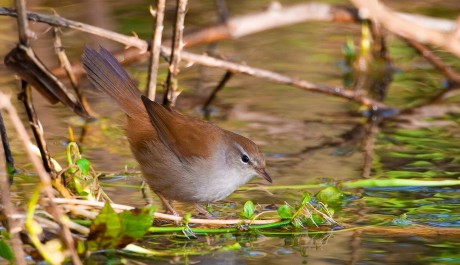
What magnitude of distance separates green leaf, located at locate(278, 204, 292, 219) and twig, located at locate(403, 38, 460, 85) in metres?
3.76

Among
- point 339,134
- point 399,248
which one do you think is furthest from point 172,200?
point 339,134

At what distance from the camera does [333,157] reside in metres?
6.44

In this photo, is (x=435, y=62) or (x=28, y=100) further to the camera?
(x=435, y=62)

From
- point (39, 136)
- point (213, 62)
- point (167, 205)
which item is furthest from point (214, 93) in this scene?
point (39, 136)

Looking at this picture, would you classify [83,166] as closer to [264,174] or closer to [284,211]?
[284,211]

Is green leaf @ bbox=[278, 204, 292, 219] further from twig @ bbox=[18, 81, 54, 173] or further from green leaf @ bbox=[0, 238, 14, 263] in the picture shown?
green leaf @ bbox=[0, 238, 14, 263]

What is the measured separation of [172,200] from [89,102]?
2.76m

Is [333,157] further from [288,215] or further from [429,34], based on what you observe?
[429,34]

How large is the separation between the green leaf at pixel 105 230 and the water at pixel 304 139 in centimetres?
15

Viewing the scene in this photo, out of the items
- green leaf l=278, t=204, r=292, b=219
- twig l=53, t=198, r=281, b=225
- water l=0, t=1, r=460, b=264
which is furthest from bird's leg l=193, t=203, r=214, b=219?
green leaf l=278, t=204, r=292, b=219

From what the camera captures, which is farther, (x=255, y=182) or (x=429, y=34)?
(x=255, y=182)

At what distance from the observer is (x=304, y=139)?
6.88 meters

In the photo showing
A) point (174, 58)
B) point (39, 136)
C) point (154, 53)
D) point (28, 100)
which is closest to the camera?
point (39, 136)

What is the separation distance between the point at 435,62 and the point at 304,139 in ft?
6.18
